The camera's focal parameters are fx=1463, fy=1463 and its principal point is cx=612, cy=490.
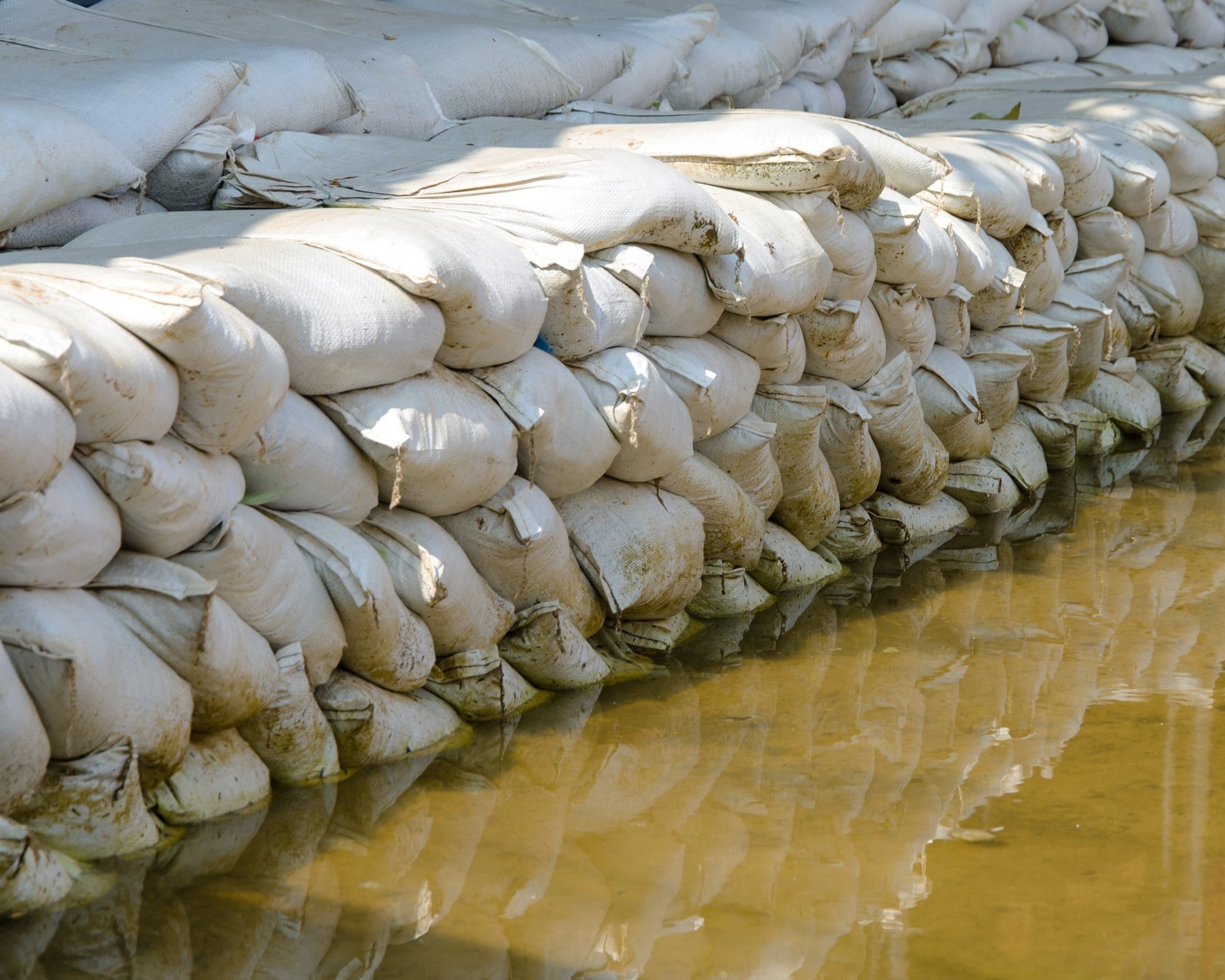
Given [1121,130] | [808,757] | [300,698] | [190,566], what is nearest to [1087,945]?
[808,757]

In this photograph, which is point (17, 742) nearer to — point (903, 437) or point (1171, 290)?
point (903, 437)

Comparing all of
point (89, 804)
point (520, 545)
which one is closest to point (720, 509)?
point (520, 545)

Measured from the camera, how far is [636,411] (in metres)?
2.11

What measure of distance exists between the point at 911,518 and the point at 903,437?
19 cm

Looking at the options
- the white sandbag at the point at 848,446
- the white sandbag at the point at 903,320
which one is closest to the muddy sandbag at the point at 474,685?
the white sandbag at the point at 848,446

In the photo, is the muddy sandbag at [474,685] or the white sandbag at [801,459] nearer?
the muddy sandbag at [474,685]

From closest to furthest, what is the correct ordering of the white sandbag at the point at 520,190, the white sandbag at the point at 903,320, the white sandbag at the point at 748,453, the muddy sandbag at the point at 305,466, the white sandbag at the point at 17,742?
the white sandbag at the point at 17,742 → the muddy sandbag at the point at 305,466 → the white sandbag at the point at 520,190 → the white sandbag at the point at 748,453 → the white sandbag at the point at 903,320

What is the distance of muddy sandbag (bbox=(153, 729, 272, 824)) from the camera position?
1.53m

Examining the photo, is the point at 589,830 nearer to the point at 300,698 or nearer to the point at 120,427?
the point at 300,698

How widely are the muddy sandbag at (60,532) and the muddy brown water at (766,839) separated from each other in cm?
30

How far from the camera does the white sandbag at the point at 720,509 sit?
7.58 feet

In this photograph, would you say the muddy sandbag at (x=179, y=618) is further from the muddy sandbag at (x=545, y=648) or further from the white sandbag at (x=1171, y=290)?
the white sandbag at (x=1171, y=290)

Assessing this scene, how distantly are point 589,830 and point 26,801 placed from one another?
23.5 inches

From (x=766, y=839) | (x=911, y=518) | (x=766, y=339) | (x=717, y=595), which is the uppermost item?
(x=766, y=339)
